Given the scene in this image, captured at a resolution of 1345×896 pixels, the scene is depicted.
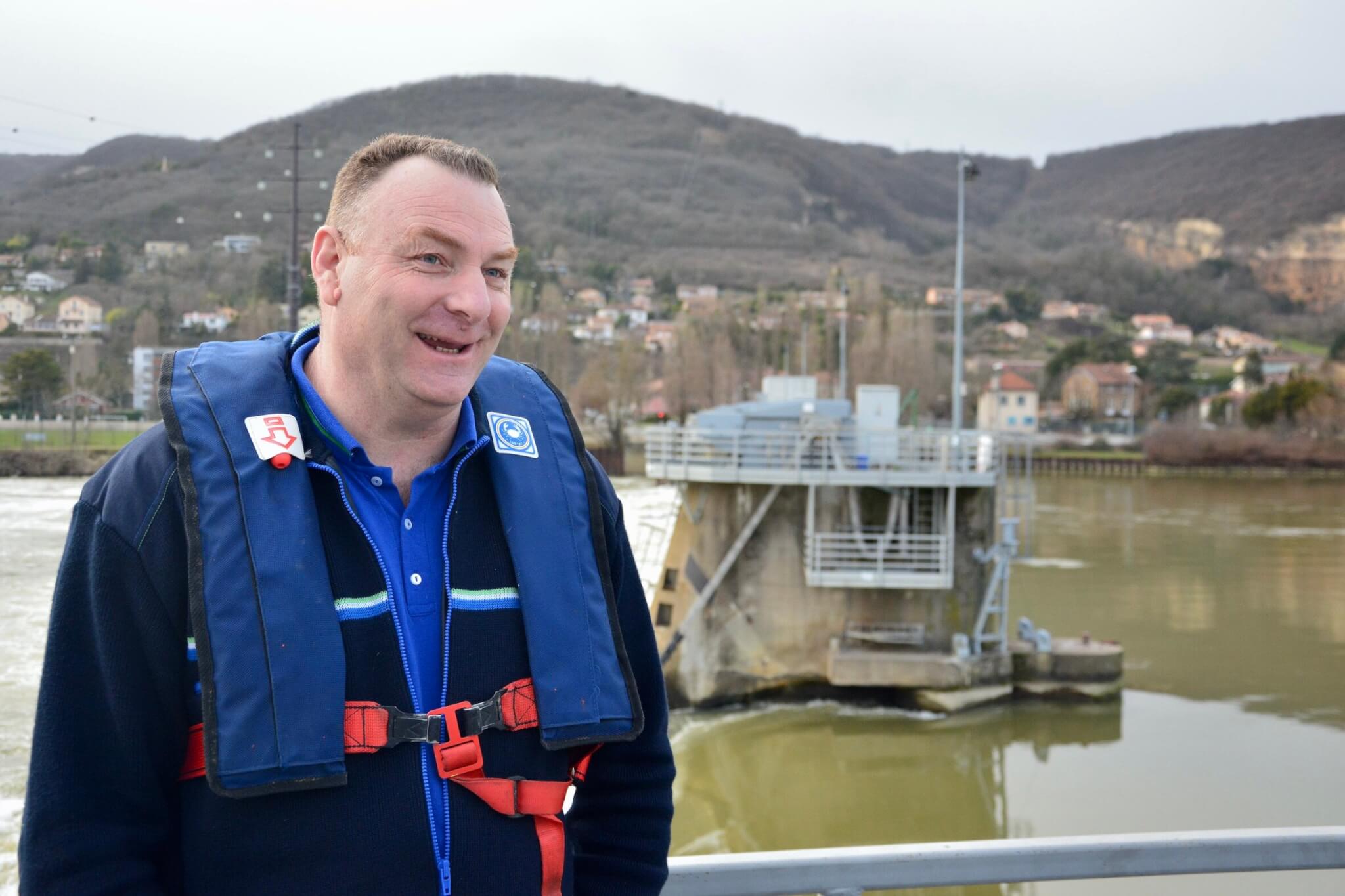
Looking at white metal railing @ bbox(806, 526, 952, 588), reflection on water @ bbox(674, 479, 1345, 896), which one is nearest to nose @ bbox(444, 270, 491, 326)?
reflection on water @ bbox(674, 479, 1345, 896)

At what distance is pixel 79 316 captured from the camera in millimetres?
11156

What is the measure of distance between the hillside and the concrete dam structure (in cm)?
1049

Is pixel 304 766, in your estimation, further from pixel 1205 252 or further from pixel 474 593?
pixel 1205 252

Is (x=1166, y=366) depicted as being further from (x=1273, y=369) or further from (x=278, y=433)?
(x=278, y=433)

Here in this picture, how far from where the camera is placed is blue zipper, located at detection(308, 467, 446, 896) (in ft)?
5.23

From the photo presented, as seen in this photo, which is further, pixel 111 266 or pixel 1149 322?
pixel 1149 322

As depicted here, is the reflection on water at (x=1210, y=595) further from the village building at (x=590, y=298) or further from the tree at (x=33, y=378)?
the village building at (x=590, y=298)

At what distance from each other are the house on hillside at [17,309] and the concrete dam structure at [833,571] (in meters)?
7.99

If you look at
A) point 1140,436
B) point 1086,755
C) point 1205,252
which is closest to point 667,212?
point 1140,436

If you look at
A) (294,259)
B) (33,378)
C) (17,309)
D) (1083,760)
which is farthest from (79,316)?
(1083,760)

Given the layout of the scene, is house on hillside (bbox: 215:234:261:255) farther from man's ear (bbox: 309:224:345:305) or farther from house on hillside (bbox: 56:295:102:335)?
man's ear (bbox: 309:224:345:305)

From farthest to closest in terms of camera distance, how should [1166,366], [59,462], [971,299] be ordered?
[971,299] < [1166,366] < [59,462]

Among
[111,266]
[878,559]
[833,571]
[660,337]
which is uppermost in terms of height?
[660,337]

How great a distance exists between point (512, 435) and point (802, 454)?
586 inches
